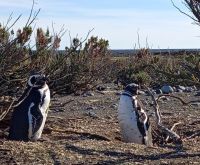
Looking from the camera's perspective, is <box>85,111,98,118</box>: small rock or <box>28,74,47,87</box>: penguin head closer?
<box>28,74,47,87</box>: penguin head

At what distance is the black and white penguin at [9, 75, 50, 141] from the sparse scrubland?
0.14 metres

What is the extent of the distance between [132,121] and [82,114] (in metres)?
2.99

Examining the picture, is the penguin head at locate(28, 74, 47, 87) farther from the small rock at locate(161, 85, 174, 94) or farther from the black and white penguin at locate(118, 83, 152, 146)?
the small rock at locate(161, 85, 174, 94)

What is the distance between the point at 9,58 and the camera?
7137 mm

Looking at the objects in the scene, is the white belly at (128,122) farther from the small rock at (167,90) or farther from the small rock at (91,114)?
the small rock at (167,90)

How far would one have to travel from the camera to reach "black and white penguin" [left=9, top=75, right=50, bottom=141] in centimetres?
709

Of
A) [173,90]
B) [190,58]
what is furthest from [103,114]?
[173,90]

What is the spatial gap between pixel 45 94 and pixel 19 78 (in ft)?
3.85

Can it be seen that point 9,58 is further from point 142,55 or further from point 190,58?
point 142,55

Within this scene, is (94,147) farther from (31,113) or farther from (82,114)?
(82,114)

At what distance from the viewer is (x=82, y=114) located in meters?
10.6

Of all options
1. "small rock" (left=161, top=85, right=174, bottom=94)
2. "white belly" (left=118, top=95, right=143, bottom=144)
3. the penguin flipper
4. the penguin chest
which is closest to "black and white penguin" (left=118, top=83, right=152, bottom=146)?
"white belly" (left=118, top=95, right=143, bottom=144)

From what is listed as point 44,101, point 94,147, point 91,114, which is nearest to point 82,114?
point 91,114

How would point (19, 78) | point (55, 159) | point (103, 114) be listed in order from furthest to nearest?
point (103, 114)
point (19, 78)
point (55, 159)
